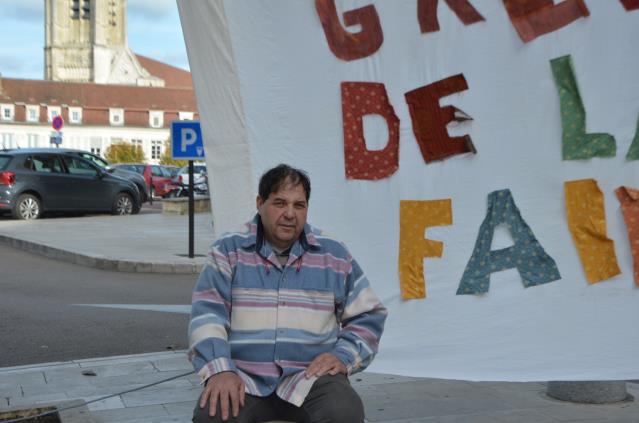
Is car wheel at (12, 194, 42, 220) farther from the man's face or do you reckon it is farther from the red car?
the man's face

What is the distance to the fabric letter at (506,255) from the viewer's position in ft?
13.0

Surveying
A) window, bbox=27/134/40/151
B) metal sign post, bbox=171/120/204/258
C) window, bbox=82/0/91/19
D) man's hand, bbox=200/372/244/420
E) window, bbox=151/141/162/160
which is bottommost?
man's hand, bbox=200/372/244/420

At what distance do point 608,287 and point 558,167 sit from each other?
0.50 meters

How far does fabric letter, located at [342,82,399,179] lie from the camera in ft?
13.4

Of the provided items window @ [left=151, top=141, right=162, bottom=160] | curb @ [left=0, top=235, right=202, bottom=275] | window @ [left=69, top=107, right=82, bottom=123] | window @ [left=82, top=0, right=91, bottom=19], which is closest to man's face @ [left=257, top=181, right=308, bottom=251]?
curb @ [left=0, top=235, right=202, bottom=275]

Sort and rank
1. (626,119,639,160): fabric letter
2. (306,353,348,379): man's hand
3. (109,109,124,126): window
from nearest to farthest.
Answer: (306,353,348,379): man's hand
(626,119,639,160): fabric letter
(109,109,124,126): window

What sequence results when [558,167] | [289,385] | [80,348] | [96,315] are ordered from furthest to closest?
[96,315] < [80,348] < [558,167] < [289,385]

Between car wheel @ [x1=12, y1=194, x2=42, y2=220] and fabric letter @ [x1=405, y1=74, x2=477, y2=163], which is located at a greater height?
fabric letter @ [x1=405, y1=74, x2=477, y2=163]

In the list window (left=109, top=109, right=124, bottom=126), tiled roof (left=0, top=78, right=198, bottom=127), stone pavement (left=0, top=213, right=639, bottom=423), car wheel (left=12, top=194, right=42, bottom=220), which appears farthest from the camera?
window (left=109, top=109, right=124, bottom=126)

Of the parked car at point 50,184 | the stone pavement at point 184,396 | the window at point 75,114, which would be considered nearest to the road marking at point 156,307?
the stone pavement at point 184,396

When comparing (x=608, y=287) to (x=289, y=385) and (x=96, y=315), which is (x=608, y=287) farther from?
(x=96, y=315)

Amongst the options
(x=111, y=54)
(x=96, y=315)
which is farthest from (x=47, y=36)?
(x=96, y=315)

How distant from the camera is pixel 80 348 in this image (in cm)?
731

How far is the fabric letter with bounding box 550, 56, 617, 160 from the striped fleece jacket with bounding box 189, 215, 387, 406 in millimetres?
1035
